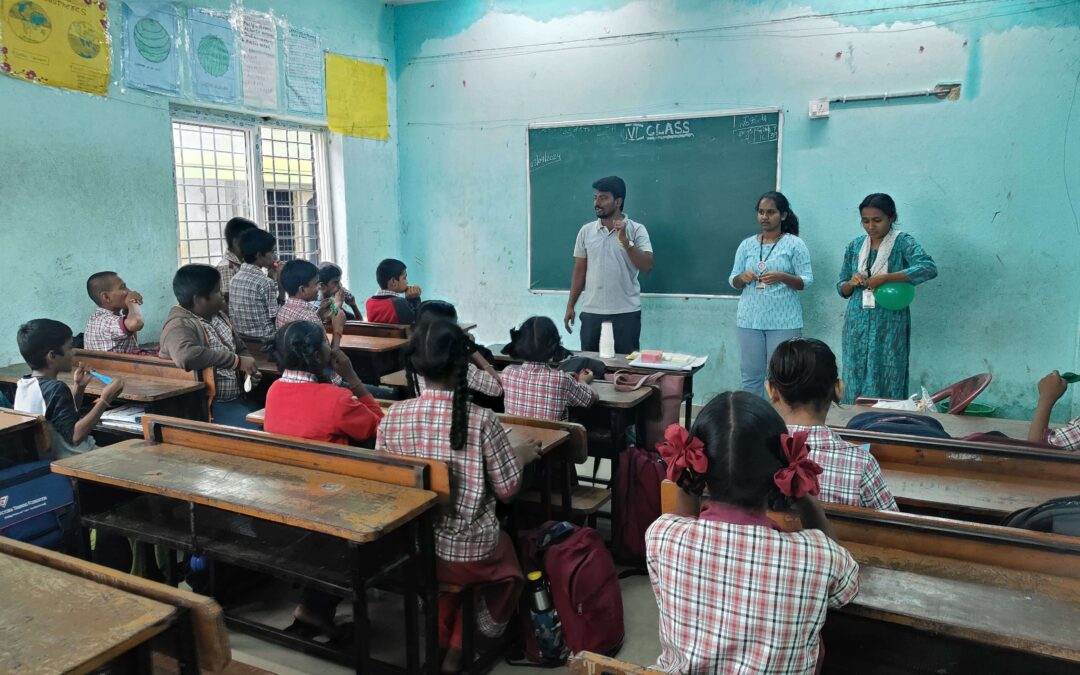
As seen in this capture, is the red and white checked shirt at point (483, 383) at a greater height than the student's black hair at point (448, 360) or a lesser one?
lesser

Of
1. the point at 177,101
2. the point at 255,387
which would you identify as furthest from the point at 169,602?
the point at 177,101

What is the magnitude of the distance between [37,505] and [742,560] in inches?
91.0

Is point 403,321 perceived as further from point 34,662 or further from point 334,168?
point 34,662

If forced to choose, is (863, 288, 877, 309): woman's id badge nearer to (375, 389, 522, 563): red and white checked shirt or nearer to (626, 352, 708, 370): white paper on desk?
(626, 352, 708, 370): white paper on desk

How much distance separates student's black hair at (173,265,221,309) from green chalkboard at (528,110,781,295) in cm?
292

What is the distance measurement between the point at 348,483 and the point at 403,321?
2.91 meters

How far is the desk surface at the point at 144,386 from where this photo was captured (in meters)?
2.98

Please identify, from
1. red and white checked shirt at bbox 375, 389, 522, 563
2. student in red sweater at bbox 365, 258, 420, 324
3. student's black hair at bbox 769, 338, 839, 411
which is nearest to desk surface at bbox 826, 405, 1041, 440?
student's black hair at bbox 769, 338, 839, 411

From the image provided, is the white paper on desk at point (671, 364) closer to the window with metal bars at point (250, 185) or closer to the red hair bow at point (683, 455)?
the red hair bow at point (683, 455)

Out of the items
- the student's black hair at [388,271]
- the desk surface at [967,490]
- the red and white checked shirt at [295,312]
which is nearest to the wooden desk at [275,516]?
the desk surface at [967,490]

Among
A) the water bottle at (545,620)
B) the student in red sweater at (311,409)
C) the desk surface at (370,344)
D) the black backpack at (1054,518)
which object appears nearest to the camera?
the black backpack at (1054,518)

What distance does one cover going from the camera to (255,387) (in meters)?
3.90

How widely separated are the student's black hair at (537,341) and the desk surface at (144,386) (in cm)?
142

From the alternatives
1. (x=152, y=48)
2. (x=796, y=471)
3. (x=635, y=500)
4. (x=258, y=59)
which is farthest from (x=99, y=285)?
(x=796, y=471)
